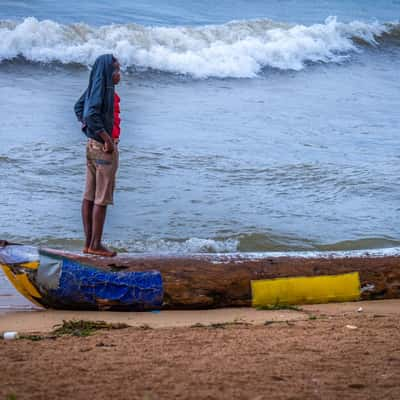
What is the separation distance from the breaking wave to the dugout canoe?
11.6 meters

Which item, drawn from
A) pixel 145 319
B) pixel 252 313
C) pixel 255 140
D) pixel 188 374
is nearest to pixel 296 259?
pixel 252 313

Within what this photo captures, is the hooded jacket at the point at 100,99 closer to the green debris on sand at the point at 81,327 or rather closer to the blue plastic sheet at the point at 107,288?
the blue plastic sheet at the point at 107,288

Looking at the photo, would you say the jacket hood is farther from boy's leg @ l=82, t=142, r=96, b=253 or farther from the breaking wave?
the breaking wave

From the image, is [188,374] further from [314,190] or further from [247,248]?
[314,190]

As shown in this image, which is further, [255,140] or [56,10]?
[56,10]

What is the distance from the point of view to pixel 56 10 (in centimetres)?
2106

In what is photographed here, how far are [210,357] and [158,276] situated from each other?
61.1 inches

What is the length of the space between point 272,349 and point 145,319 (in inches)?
53.7

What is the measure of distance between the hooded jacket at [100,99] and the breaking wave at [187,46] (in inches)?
437

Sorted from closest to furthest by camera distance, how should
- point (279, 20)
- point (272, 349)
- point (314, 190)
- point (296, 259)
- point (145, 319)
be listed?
point (272, 349)
point (145, 319)
point (296, 259)
point (314, 190)
point (279, 20)

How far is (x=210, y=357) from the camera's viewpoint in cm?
470

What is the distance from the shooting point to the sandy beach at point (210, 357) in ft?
13.5

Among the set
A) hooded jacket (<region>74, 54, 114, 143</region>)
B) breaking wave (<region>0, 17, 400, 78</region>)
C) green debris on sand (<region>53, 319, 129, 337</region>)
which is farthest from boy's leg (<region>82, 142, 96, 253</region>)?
breaking wave (<region>0, 17, 400, 78</region>)

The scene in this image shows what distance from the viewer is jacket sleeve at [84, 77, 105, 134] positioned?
6285 millimetres
